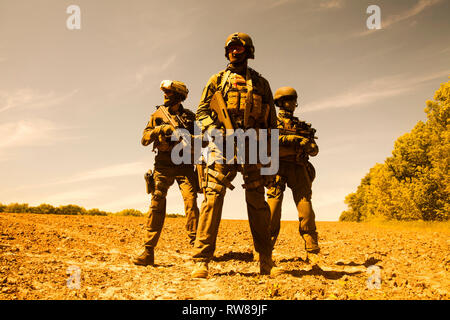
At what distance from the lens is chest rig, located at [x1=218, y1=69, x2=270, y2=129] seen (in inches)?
173

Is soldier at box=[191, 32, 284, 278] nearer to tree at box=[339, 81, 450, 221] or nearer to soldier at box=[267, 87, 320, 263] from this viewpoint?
soldier at box=[267, 87, 320, 263]

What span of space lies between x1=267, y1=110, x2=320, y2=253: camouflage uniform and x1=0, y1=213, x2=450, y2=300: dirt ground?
2.09 feet

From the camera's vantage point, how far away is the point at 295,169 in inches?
224

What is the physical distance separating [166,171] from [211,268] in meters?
1.89

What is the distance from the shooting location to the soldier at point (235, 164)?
4.24m

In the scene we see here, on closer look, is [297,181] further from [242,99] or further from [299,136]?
[242,99]

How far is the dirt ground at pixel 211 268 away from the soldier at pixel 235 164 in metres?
0.47

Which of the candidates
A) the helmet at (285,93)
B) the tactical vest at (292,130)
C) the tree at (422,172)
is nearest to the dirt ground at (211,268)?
the tactical vest at (292,130)

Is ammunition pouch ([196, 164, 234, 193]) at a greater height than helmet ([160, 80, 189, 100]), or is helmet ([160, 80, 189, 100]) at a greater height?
helmet ([160, 80, 189, 100])

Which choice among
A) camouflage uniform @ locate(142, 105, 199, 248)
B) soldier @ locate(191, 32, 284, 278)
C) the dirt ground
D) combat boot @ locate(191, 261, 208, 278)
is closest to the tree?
the dirt ground

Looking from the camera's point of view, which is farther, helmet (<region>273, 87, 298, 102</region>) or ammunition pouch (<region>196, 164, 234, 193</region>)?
helmet (<region>273, 87, 298, 102</region>)

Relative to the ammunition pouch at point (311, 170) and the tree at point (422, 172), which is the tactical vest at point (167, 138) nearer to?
the ammunition pouch at point (311, 170)

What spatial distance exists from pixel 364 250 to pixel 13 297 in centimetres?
664
